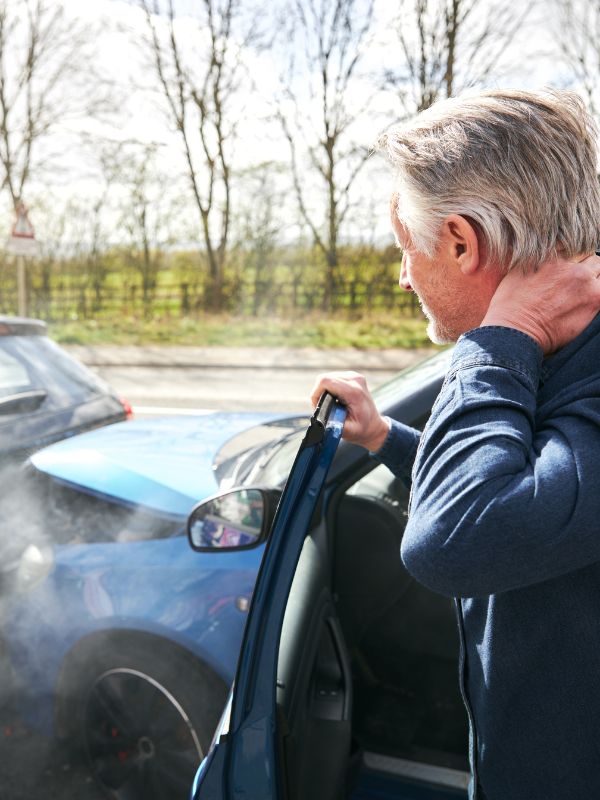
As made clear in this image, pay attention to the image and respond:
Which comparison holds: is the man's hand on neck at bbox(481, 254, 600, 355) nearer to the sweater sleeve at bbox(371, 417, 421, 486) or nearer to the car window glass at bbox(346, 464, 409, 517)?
the sweater sleeve at bbox(371, 417, 421, 486)

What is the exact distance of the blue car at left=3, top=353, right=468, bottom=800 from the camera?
1.75 metres

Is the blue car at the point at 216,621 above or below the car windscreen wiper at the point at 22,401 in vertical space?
below

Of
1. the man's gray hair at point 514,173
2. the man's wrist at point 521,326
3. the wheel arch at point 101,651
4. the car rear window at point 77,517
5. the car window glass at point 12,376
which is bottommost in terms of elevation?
the wheel arch at point 101,651

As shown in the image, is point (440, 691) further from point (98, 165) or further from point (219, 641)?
point (98, 165)

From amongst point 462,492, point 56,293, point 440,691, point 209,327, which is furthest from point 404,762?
point 56,293

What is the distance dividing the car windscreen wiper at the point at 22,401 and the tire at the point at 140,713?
4.53ft

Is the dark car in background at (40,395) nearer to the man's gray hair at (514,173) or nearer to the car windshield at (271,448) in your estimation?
the car windshield at (271,448)

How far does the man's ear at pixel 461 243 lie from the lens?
100 centimetres

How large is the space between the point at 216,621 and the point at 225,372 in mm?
10738

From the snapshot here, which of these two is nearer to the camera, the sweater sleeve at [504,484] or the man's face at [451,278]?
the sweater sleeve at [504,484]

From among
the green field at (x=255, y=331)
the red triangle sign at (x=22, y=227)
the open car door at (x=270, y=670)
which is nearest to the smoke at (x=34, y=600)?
the open car door at (x=270, y=670)

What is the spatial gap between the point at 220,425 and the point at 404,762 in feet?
4.66

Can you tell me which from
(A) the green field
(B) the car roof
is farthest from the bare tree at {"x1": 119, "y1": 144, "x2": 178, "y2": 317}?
(B) the car roof

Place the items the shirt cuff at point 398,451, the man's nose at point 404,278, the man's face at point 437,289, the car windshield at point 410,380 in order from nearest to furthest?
the man's face at point 437,289 → the man's nose at point 404,278 → the shirt cuff at point 398,451 → the car windshield at point 410,380
